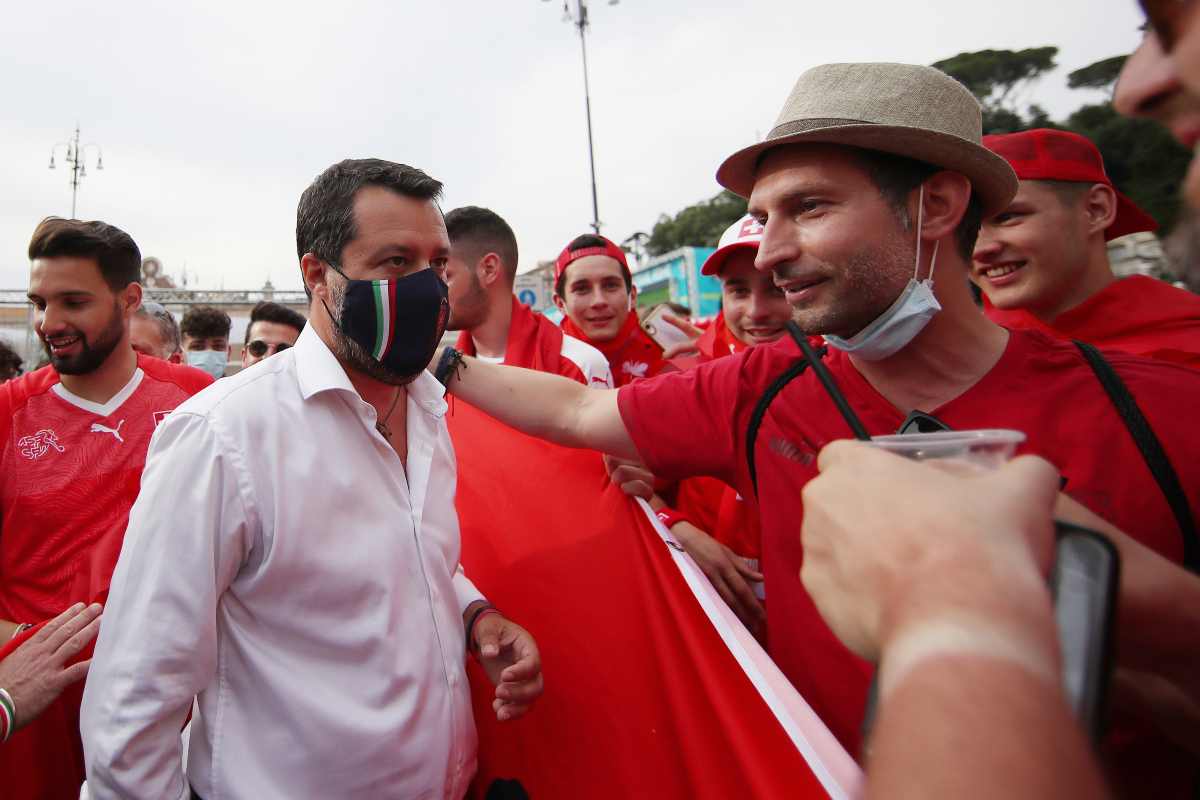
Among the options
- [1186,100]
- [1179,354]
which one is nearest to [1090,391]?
[1186,100]

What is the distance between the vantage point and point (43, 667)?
6.42 feet

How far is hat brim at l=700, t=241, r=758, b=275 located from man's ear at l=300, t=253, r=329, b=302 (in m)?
1.67

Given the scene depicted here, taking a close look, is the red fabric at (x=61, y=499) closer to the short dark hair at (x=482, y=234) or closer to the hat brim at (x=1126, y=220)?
the short dark hair at (x=482, y=234)

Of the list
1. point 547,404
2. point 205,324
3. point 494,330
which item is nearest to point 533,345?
point 494,330

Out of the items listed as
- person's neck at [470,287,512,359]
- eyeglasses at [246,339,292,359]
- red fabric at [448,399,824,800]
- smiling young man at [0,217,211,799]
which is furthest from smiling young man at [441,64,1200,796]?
eyeglasses at [246,339,292,359]

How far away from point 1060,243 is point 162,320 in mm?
6027

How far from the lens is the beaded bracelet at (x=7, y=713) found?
74.7 inches

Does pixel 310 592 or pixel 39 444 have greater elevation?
pixel 39 444

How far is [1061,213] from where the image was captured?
289 cm

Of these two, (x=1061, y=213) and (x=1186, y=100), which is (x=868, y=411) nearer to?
(x=1186, y=100)

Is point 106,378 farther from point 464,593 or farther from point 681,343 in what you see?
point 681,343

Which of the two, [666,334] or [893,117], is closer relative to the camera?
[893,117]

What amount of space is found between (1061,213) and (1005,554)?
288cm

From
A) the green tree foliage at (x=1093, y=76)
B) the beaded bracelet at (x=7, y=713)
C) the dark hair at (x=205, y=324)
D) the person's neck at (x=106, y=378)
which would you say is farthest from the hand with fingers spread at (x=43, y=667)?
the green tree foliage at (x=1093, y=76)
